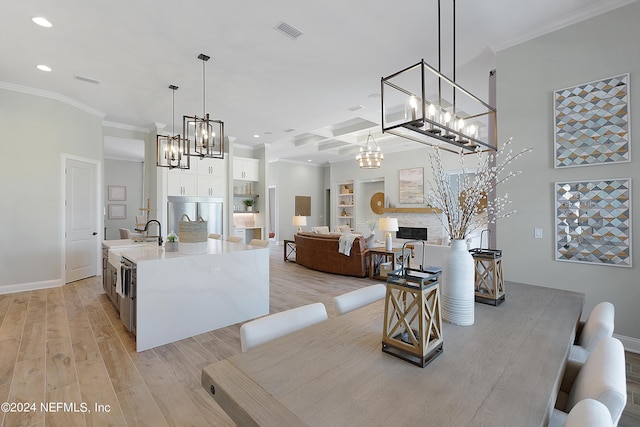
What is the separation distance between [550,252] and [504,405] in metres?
2.86

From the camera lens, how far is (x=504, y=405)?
0.81 m

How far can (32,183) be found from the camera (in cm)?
461

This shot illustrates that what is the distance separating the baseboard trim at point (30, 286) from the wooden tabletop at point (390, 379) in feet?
18.3

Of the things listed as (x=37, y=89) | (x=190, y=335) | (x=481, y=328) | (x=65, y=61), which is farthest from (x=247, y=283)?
(x=37, y=89)

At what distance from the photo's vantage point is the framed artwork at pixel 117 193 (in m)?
8.86

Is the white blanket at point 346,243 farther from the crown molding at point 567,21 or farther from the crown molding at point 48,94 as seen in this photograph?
the crown molding at point 48,94

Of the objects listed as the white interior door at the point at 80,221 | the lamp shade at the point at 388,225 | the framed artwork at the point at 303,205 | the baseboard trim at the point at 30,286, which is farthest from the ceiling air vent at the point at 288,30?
the framed artwork at the point at 303,205

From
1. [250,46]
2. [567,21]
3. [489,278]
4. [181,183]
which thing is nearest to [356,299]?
[489,278]

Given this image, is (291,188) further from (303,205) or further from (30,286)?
(30,286)

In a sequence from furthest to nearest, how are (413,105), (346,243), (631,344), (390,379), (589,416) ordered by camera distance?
(346,243) → (631,344) → (413,105) → (390,379) → (589,416)

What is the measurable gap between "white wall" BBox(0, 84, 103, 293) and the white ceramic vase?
6089 millimetres

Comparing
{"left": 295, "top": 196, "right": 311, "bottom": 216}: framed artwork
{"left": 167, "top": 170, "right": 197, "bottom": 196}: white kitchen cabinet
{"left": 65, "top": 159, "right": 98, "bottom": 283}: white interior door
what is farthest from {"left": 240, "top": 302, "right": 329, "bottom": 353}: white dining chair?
{"left": 295, "top": 196, "right": 311, "bottom": 216}: framed artwork

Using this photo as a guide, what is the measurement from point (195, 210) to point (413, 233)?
5.93 metres

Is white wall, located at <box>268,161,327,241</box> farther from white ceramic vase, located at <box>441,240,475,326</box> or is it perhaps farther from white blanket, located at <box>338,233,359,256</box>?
white ceramic vase, located at <box>441,240,475,326</box>
